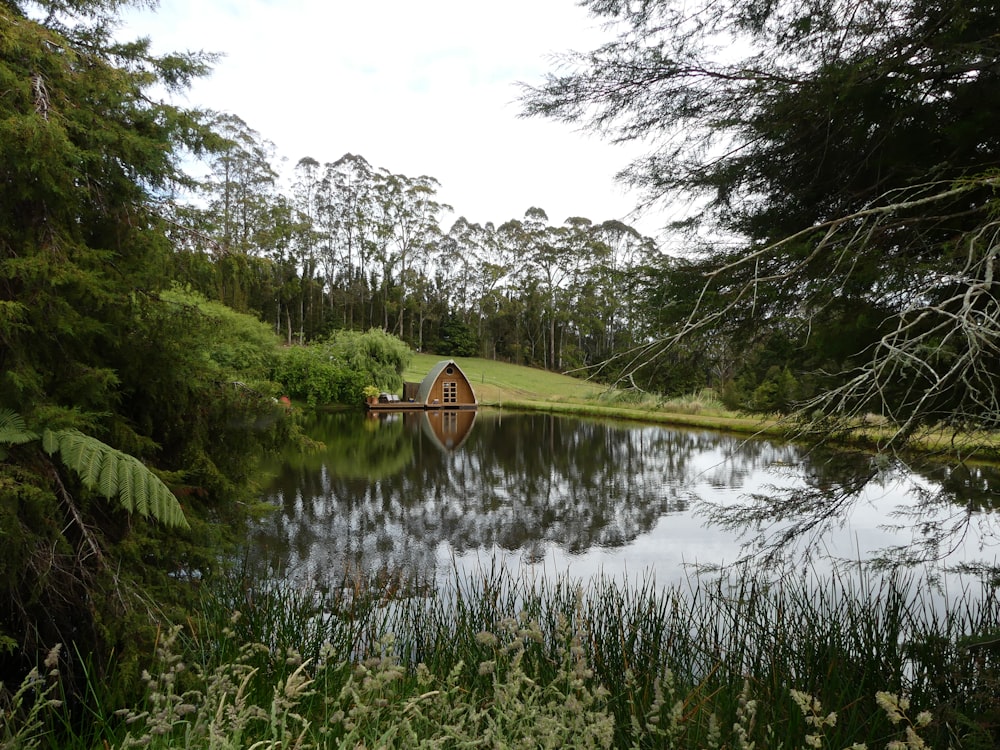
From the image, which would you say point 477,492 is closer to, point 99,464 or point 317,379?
point 99,464

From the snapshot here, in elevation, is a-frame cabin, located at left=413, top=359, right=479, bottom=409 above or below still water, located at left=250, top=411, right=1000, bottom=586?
above

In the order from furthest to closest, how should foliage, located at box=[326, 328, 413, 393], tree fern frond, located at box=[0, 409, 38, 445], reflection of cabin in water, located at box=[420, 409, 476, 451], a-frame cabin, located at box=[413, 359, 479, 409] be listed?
1. a-frame cabin, located at box=[413, 359, 479, 409]
2. foliage, located at box=[326, 328, 413, 393]
3. reflection of cabin in water, located at box=[420, 409, 476, 451]
4. tree fern frond, located at box=[0, 409, 38, 445]

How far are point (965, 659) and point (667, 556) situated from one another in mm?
3871

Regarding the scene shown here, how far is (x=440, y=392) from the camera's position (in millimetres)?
25047

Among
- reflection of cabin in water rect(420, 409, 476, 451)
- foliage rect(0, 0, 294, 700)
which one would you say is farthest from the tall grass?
reflection of cabin in water rect(420, 409, 476, 451)

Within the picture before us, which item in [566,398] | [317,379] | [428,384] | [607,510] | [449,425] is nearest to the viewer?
[607,510]

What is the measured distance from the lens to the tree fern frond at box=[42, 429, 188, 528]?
7.73 ft

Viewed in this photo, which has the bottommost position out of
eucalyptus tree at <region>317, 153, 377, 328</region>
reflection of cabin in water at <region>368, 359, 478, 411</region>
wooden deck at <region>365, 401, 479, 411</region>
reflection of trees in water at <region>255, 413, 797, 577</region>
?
reflection of trees in water at <region>255, 413, 797, 577</region>

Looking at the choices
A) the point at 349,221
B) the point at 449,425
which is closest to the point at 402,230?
the point at 349,221

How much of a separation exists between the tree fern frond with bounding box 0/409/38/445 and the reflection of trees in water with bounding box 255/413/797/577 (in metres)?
3.08

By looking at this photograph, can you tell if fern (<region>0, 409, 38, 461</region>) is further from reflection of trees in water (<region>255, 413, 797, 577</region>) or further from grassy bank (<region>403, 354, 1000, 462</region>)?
reflection of trees in water (<region>255, 413, 797, 577</region>)

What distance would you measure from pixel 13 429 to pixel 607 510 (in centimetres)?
710

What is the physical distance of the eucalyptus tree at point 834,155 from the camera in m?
2.45

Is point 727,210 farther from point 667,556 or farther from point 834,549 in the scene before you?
point 834,549
